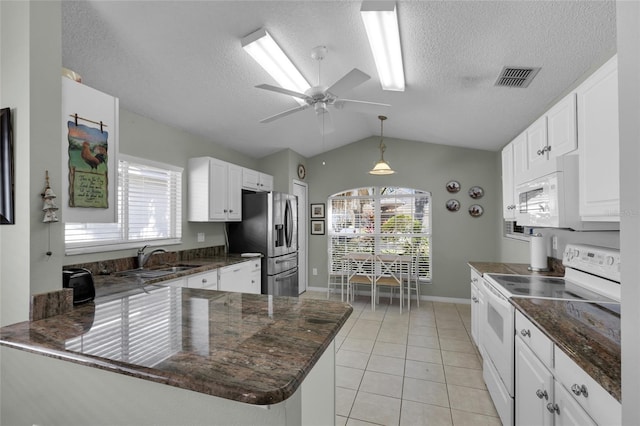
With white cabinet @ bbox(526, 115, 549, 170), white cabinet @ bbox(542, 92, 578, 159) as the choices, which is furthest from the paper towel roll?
white cabinet @ bbox(542, 92, 578, 159)

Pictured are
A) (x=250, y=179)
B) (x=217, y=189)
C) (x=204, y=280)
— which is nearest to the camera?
(x=204, y=280)

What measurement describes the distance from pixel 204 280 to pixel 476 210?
4128mm

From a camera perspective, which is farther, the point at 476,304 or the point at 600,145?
the point at 476,304

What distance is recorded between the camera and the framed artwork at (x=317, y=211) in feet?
18.9

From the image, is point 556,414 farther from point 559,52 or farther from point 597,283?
point 559,52

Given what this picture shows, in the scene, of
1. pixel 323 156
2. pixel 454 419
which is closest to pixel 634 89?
pixel 454 419

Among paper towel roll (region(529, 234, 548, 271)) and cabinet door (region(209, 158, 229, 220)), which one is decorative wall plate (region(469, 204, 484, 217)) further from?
cabinet door (region(209, 158, 229, 220))

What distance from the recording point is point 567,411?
45.3 inches

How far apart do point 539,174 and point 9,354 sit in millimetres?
2886

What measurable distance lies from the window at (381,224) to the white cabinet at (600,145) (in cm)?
344

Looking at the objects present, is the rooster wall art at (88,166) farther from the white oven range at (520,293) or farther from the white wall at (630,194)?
the white oven range at (520,293)

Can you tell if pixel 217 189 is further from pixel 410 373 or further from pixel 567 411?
pixel 567 411

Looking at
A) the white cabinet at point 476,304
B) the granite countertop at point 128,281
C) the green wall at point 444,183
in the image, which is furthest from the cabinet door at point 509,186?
the granite countertop at point 128,281

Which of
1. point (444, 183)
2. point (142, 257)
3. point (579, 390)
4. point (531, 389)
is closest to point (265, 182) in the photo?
point (142, 257)
